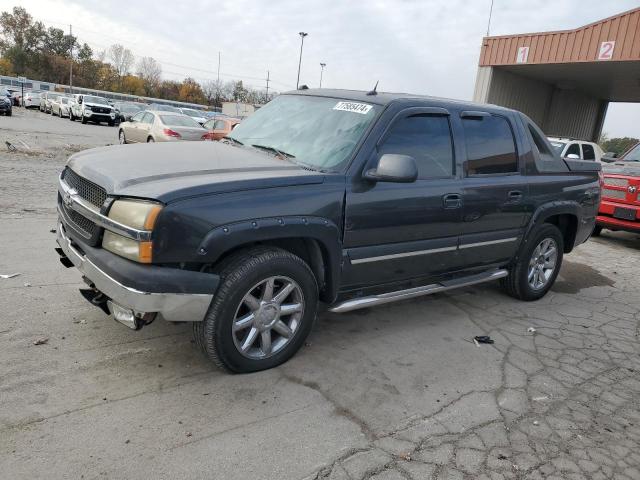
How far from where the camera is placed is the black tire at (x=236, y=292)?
121 inches

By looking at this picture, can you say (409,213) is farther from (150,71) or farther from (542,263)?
(150,71)

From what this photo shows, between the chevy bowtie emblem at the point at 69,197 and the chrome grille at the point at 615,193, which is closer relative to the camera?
the chevy bowtie emblem at the point at 69,197

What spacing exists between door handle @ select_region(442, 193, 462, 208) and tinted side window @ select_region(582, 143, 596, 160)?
1028 cm

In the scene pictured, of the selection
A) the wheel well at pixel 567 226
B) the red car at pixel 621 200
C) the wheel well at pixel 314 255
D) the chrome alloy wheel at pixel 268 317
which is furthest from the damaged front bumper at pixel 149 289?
the red car at pixel 621 200

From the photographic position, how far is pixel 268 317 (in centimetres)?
335

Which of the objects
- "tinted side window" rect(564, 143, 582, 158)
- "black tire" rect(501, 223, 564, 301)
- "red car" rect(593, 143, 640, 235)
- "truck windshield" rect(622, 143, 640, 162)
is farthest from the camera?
"tinted side window" rect(564, 143, 582, 158)

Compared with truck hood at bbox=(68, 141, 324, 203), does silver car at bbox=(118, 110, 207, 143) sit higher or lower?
lower

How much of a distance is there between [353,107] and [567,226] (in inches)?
129

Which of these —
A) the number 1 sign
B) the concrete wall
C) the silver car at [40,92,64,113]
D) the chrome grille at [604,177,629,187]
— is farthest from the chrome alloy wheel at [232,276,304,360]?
the silver car at [40,92,64,113]

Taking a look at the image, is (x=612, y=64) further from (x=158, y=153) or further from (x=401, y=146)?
(x=158, y=153)

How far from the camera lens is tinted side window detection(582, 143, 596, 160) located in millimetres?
12829

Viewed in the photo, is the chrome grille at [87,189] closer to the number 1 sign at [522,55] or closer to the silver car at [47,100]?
the number 1 sign at [522,55]

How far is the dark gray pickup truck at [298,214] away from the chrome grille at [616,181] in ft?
14.9

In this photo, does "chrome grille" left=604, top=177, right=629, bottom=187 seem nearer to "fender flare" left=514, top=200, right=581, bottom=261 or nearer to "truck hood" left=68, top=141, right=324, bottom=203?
"fender flare" left=514, top=200, right=581, bottom=261
